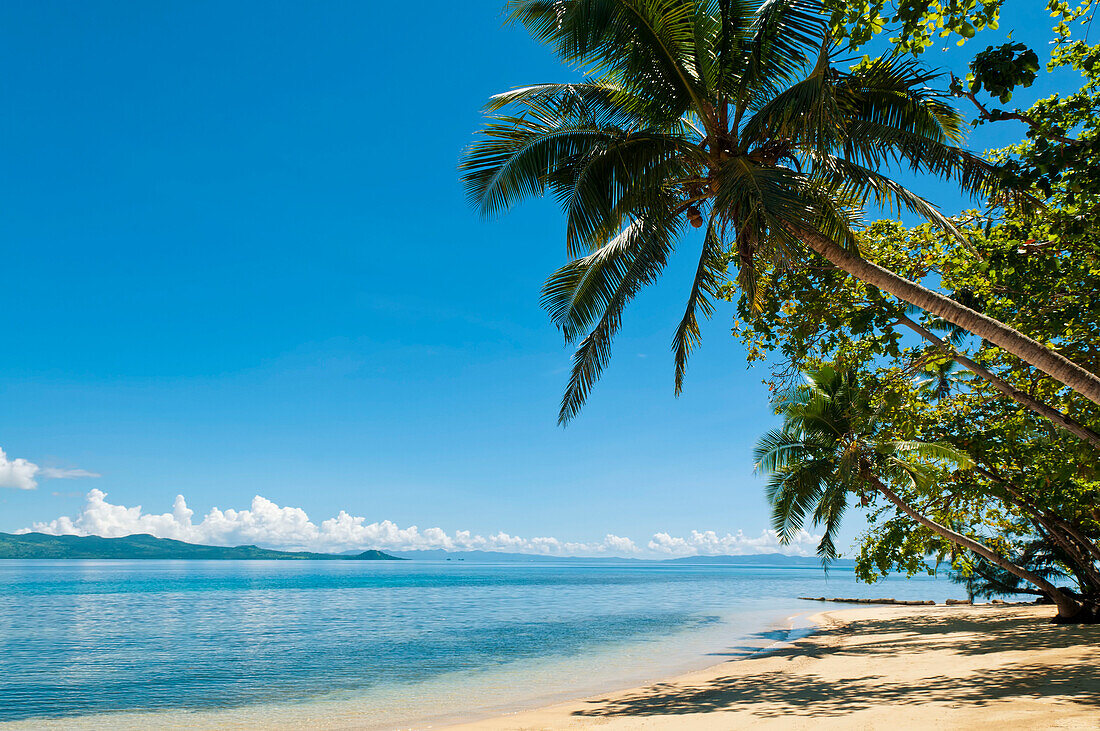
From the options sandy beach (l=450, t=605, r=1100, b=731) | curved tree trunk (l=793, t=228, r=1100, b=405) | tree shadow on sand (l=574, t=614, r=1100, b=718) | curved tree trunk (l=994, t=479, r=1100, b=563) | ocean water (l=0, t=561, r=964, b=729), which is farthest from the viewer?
curved tree trunk (l=994, t=479, r=1100, b=563)

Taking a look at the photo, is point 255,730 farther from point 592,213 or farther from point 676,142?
point 676,142

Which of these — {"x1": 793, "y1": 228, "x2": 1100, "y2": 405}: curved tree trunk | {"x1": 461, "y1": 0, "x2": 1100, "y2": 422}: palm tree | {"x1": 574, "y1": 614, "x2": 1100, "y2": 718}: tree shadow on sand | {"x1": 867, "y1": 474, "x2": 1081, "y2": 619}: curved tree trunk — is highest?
{"x1": 461, "y1": 0, "x2": 1100, "y2": 422}: palm tree

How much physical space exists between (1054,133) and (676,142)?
3.80m

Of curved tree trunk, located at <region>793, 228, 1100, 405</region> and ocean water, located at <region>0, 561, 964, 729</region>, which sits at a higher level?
curved tree trunk, located at <region>793, 228, 1100, 405</region>

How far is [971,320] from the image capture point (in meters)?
5.73

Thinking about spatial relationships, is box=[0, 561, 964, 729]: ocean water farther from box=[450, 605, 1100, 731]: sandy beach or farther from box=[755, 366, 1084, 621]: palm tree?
box=[755, 366, 1084, 621]: palm tree

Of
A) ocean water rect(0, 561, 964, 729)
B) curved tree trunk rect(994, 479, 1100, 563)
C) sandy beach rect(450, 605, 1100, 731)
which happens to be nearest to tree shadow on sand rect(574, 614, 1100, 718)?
sandy beach rect(450, 605, 1100, 731)

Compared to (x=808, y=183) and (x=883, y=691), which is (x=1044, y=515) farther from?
(x=808, y=183)

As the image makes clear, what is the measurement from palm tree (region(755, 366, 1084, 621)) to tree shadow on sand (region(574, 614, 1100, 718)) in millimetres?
2933

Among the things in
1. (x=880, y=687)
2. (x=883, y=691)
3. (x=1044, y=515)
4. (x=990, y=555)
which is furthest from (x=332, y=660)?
(x=1044, y=515)

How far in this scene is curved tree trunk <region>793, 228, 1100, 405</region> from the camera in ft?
17.5

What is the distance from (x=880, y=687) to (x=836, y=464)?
1081 cm

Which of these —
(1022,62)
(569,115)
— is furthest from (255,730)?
(1022,62)

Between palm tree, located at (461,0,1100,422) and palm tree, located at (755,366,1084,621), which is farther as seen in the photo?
palm tree, located at (755,366,1084,621)
